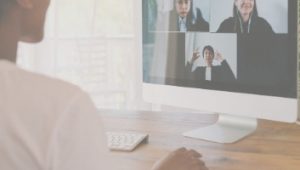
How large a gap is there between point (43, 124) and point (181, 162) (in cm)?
50

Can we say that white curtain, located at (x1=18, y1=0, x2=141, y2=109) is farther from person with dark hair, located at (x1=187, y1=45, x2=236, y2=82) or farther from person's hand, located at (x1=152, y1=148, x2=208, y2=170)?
person's hand, located at (x1=152, y1=148, x2=208, y2=170)

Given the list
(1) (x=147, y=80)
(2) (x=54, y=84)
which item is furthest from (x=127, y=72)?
(2) (x=54, y=84)

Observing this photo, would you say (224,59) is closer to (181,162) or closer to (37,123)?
(181,162)

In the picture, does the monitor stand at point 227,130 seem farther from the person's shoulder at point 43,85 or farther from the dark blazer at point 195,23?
the person's shoulder at point 43,85

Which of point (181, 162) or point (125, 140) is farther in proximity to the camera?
point (125, 140)

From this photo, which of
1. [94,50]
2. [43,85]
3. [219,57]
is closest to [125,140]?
[219,57]

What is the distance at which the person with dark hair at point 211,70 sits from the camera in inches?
55.3

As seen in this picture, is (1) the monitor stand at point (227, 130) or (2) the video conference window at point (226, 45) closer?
(2) the video conference window at point (226, 45)

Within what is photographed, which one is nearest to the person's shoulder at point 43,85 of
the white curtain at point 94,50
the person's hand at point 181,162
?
the person's hand at point 181,162

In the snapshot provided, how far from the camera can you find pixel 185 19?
4.89 feet

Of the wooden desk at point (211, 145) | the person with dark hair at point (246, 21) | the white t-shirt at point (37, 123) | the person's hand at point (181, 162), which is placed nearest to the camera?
the white t-shirt at point (37, 123)

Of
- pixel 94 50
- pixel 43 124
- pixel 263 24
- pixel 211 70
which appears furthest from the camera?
pixel 94 50

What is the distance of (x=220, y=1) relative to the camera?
4.58 feet

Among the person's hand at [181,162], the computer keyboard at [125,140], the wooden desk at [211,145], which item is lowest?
the wooden desk at [211,145]
